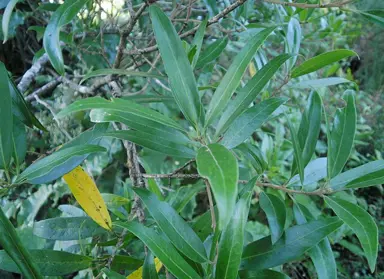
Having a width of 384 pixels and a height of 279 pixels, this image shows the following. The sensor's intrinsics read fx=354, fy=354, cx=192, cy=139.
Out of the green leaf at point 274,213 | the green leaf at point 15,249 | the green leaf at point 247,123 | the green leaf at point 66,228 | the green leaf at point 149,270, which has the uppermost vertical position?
the green leaf at point 247,123

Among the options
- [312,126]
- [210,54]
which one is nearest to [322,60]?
[312,126]

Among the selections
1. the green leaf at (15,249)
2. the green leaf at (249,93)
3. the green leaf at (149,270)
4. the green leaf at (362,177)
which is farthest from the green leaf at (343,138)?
the green leaf at (15,249)

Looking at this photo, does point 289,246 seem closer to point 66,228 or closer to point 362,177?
point 362,177

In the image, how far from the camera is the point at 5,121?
36 centimetres

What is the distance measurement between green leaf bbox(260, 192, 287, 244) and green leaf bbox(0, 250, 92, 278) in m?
0.21

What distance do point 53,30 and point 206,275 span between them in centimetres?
33

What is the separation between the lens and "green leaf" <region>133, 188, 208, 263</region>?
331 millimetres

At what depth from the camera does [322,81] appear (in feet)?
1.79

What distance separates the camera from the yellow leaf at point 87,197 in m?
0.43

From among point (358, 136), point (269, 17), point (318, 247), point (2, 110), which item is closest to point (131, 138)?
point (2, 110)

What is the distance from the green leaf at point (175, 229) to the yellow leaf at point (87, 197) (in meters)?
0.10

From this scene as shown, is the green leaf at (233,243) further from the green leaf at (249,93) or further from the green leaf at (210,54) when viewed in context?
the green leaf at (210,54)

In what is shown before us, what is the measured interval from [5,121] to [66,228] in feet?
0.59

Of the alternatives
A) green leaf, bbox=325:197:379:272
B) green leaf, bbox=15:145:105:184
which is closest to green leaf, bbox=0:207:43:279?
green leaf, bbox=15:145:105:184
